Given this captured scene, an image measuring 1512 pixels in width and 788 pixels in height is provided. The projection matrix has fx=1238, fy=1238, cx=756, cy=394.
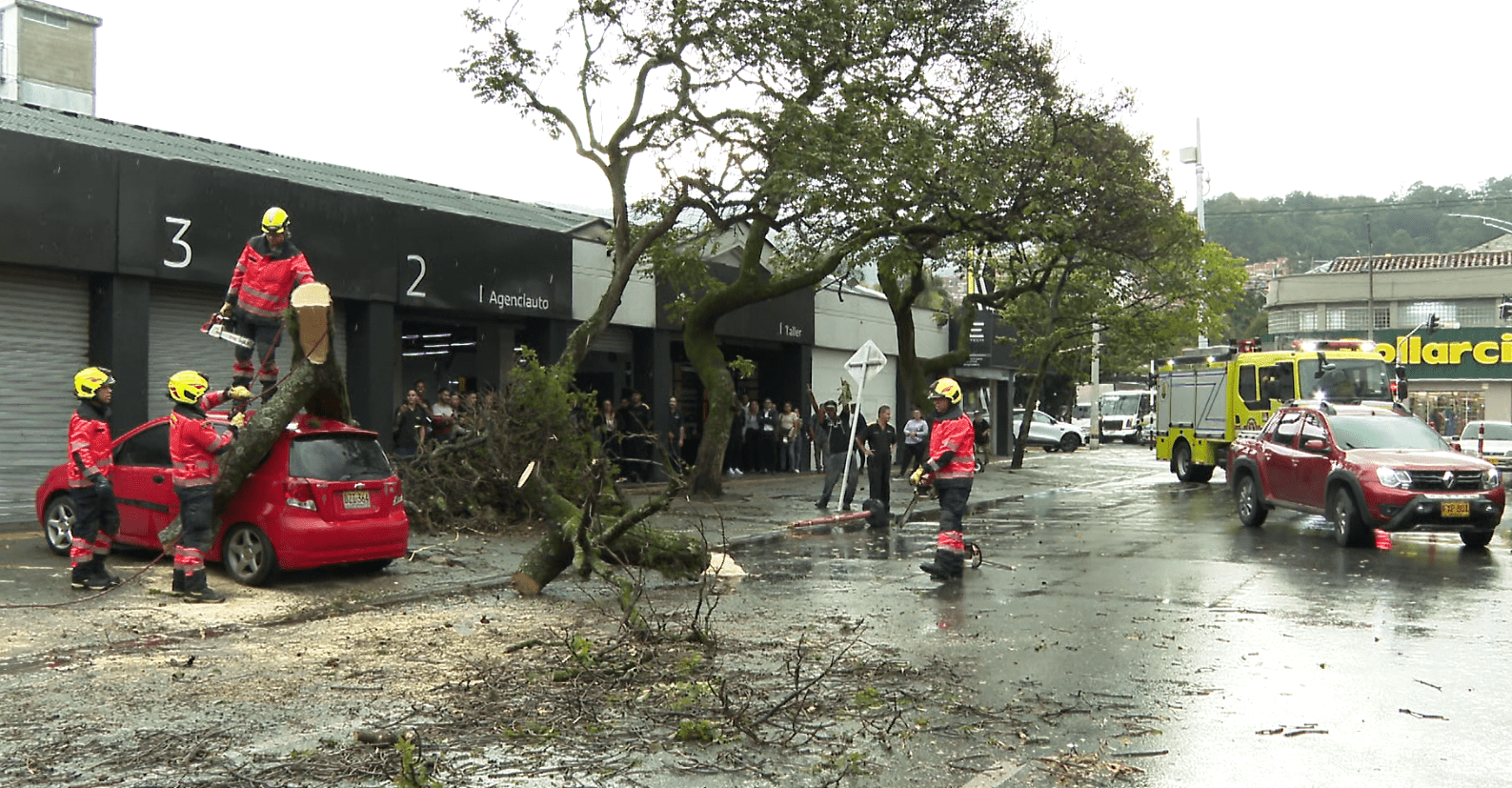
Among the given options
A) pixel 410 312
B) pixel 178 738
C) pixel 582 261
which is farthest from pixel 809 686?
pixel 582 261

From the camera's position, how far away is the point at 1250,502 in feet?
55.9

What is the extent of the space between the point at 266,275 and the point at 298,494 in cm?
231

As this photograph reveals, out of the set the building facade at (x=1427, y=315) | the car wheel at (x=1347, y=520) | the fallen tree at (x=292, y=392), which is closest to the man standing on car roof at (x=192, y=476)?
the fallen tree at (x=292, y=392)

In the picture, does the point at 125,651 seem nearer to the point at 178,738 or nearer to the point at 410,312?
the point at 178,738

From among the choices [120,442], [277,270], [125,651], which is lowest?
[125,651]

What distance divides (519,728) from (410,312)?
48.7ft

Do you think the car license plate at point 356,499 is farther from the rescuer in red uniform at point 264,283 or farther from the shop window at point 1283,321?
the shop window at point 1283,321

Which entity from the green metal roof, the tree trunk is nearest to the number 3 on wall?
the green metal roof

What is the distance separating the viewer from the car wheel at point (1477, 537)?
14.0 m

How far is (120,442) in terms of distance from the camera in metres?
11.5

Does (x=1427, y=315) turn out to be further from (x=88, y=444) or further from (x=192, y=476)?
Answer: (x=88, y=444)

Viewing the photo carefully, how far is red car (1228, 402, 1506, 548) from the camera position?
13547mm

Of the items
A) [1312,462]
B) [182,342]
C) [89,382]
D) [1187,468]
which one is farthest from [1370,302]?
[89,382]

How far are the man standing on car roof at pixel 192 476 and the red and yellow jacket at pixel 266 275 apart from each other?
4.50 ft
